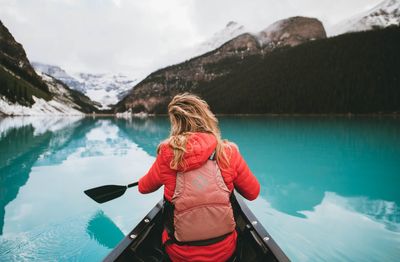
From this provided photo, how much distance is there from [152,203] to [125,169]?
17.8ft

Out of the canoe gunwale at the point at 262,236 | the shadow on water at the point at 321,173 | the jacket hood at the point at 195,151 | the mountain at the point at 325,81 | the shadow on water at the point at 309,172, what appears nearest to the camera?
the jacket hood at the point at 195,151

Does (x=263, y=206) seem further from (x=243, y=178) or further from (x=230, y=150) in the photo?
(x=230, y=150)

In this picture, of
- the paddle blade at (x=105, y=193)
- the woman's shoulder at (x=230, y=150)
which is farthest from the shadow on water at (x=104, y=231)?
the woman's shoulder at (x=230, y=150)

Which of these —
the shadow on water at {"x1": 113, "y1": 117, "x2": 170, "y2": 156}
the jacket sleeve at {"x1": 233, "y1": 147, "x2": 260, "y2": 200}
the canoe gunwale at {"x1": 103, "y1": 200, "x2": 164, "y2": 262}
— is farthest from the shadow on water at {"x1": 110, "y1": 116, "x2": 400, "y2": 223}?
the jacket sleeve at {"x1": 233, "y1": 147, "x2": 260, "y2": 200}

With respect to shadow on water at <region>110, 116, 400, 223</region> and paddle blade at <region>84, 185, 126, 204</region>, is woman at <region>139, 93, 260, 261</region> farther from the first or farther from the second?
shadow on water at <region>110, 116, 400, 223</region>

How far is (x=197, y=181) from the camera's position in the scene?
8.32 feet

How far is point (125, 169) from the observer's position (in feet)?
43.2

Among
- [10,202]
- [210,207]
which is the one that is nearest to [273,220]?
[210,207]

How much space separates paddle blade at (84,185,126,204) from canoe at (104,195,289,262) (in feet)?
3.19

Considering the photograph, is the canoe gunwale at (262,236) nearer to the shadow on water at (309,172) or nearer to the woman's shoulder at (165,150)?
the woman's shoulder at (165,150)

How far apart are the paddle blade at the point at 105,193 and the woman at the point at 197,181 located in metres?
2.28

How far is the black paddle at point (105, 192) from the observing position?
4.80 m

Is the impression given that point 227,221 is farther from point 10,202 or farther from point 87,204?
point 10,202

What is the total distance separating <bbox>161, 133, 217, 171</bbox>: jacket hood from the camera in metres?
2.46
